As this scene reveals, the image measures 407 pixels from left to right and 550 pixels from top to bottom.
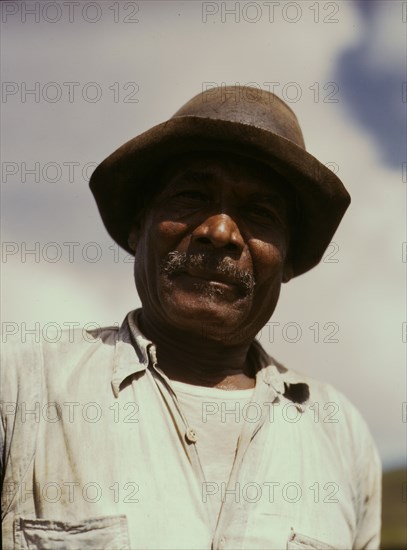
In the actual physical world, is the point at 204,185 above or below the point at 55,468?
above

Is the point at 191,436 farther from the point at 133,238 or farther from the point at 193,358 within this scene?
the point at 133,238

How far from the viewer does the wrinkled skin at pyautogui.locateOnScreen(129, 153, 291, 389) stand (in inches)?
137

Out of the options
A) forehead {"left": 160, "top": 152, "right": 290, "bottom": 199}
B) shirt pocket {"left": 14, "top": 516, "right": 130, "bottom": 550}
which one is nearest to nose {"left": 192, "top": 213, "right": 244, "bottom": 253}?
forehead {"left": 160, "top": 152, "right": 290, "bottom": 199}

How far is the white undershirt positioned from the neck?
58 millimetres

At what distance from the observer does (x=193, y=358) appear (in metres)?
3.67

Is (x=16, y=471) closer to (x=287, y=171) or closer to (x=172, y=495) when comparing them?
(x=172, y=495)

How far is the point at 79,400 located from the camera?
130 inches

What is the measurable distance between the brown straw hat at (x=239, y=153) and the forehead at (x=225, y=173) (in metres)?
0.04

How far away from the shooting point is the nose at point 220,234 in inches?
136

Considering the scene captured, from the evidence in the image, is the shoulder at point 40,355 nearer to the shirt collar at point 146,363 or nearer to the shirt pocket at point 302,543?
the shirt collar at point 146,363

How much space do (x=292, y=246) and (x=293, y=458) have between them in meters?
0.94

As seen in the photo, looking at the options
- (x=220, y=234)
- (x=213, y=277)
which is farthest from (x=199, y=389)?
(x=220, y=234)

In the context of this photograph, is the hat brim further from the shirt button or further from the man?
the shirt button

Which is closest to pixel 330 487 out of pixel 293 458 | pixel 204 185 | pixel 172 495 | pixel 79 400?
pixel 293 458
